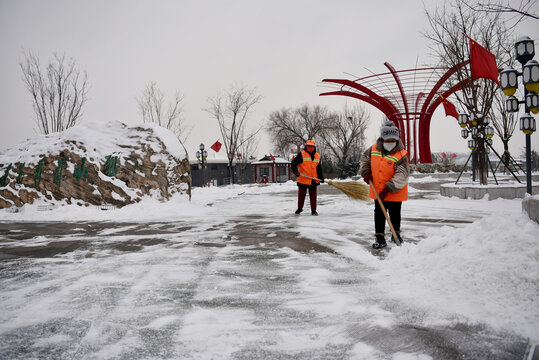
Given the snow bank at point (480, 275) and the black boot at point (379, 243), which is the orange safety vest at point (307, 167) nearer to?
the black boot at point (379, 243)

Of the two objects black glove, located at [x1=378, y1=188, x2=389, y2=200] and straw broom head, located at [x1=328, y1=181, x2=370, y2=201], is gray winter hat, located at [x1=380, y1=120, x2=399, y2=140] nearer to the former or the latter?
black glove, located at [x1=378, y1=188, x2=389, y2=200]

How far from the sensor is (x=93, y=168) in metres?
9.80

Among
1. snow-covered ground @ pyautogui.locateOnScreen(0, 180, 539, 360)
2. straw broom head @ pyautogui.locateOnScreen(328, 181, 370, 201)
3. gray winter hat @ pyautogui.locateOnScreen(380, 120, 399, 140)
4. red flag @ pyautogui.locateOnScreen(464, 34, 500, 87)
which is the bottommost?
snow-covered ground @ pyautogui.locateOnScreen(0, 180, 539, 360)

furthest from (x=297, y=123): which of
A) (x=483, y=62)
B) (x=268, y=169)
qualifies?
(x=483, y=62)

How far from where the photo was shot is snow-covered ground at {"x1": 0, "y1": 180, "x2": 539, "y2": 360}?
7.36 ft

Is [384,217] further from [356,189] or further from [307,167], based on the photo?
[307,167]

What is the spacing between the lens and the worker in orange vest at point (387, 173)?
4895mm

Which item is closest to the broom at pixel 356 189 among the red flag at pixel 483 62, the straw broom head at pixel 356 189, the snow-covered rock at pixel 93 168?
the straw broom head at pixel 356 189

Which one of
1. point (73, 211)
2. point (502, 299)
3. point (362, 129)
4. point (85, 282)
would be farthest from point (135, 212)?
point (362, 129)

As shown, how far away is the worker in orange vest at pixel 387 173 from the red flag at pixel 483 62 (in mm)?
7024

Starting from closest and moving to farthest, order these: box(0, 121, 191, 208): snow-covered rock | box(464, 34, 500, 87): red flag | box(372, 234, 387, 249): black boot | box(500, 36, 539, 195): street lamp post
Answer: box(372, 234, 387, 249): black boot
box(500, 36, 539, 195): street lamp post
box(0, 121, 191, 208): snow-covered rock
box(464, 34, 500, 87): red flag

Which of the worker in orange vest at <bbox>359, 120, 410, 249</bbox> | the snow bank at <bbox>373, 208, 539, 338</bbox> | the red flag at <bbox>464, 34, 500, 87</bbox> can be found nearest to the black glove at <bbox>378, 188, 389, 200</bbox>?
the worker in orange vest at <bbox>359, 120, 410, 249</bbox>

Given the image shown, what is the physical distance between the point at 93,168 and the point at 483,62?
425 inches

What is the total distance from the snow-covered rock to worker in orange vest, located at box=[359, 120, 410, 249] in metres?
6.62
